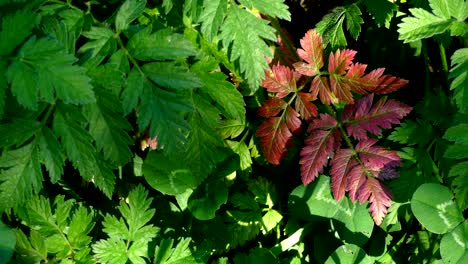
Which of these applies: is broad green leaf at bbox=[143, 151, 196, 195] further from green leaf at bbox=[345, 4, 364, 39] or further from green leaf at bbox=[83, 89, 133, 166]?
green leaf at bbox=[345, 4, 364, 39]

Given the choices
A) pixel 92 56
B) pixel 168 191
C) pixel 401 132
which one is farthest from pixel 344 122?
pixel 92 56

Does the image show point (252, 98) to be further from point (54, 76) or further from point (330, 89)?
point (54, 76)

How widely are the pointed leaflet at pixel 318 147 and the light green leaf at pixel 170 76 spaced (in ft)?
1.89

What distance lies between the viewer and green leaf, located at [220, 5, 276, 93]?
1921 millimetres

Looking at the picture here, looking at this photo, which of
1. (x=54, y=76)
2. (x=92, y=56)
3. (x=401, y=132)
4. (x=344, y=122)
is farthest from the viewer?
(x=401, y=132)

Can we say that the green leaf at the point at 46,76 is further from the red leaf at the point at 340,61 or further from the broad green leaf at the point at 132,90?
the red leaf at the point at 340,61

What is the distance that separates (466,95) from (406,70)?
85cm

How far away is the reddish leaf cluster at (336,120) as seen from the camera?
7.07 ft

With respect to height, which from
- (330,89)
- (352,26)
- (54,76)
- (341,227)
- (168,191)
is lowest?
(341,227)

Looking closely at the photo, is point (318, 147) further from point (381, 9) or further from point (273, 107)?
point (381, 9)

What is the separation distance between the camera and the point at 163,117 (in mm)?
1782

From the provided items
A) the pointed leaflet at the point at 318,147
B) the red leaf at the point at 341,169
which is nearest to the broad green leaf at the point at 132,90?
the pointed leaflet at the point at 318,147

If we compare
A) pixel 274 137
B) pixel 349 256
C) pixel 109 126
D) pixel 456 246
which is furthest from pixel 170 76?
pixel 456 246

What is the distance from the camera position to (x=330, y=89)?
7.52 ft
